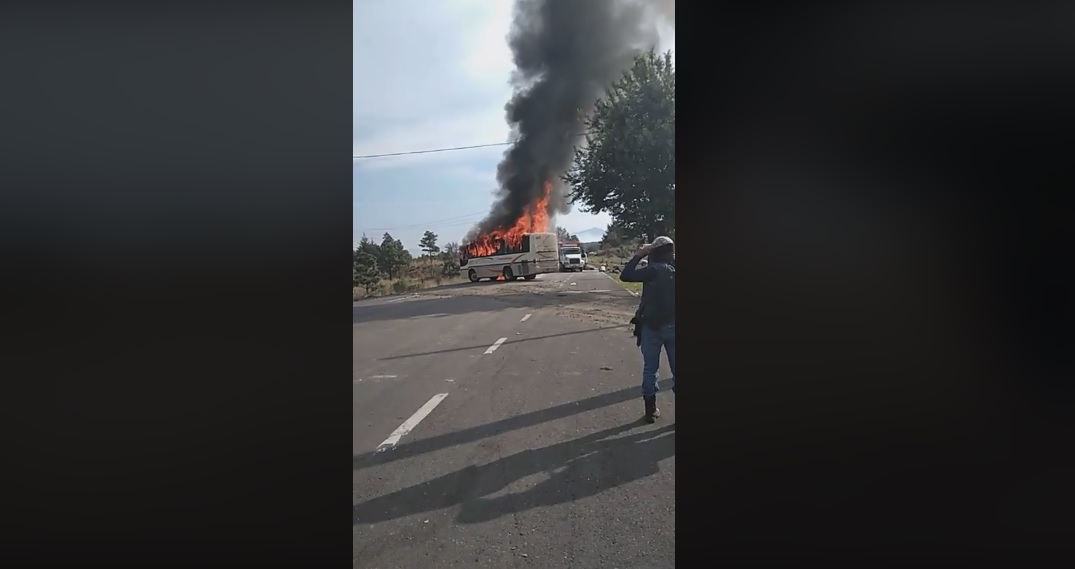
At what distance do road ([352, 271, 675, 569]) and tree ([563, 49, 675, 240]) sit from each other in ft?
33.3

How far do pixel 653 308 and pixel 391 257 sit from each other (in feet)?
64.4

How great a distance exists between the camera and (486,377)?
622 cm

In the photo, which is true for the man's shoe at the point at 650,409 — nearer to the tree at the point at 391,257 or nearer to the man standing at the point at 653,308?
the man standing at the point at 653,308

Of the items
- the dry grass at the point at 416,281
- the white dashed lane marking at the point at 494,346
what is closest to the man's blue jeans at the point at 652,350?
the white dashed lane marking at the point at 494,346

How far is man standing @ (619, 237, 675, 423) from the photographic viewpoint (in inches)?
171

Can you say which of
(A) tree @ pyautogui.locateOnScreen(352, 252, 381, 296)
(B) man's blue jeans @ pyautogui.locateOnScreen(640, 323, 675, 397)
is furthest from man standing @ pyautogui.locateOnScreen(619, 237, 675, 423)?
(A) tree @ pyautogui.locateOnScreen(352, 252, 381, 296)

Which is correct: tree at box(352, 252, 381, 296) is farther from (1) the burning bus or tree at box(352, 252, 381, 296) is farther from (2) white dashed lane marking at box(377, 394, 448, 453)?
(2) white dashed lane marking at box(377, 394, 448, 453)

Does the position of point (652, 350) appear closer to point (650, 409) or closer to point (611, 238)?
point (650, 409)

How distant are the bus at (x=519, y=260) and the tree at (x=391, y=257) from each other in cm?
303

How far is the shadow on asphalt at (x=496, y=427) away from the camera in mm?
3738
